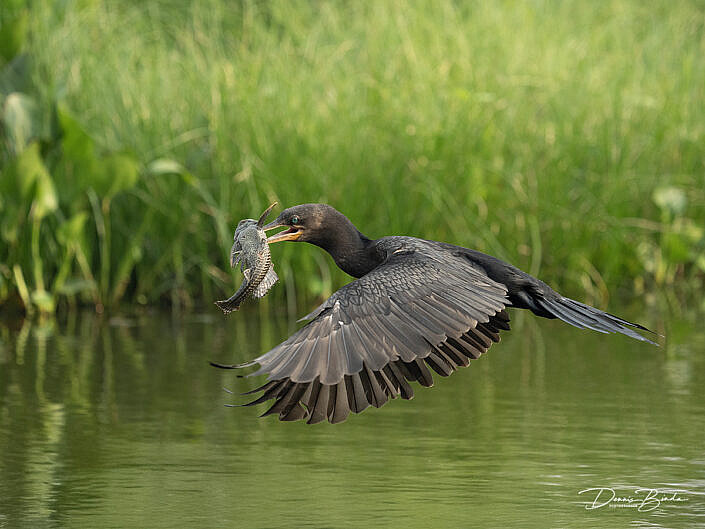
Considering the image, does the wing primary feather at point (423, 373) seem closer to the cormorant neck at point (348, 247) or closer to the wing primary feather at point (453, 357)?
the wing primary feather at point (453, 357)

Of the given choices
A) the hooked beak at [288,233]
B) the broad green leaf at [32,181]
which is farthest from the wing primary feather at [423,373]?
the broad green leaf at [32,181]

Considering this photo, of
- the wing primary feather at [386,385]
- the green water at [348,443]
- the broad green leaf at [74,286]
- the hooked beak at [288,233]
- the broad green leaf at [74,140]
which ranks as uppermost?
the hooked beak at [288,233]

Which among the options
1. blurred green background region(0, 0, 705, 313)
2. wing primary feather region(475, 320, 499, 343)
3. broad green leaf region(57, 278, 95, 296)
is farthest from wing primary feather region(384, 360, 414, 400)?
broad green leaf region(57, 278, 95, 296)

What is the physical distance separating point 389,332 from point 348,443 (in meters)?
1.69

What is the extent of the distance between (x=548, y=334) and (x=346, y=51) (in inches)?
136

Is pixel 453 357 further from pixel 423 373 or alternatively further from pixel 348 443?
pixel 348 443

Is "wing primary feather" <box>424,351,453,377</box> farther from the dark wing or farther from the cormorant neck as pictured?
the cormorant neck

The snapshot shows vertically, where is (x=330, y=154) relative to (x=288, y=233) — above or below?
below

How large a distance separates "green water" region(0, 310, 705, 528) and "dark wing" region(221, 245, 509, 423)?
483 millimetres

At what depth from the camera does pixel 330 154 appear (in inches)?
435

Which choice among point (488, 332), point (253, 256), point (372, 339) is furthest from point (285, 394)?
point (488, 332)

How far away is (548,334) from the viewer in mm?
10516

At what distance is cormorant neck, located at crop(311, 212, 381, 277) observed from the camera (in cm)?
636

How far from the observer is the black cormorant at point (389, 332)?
4.79 metres
